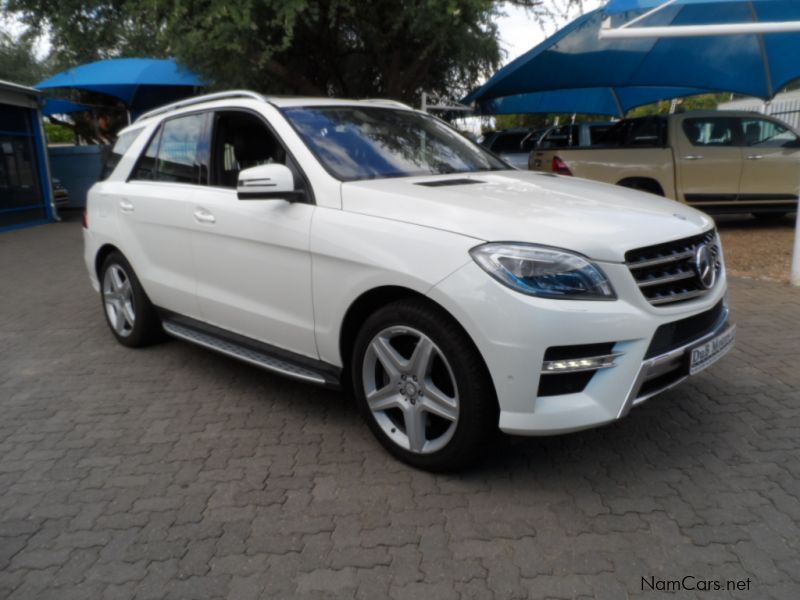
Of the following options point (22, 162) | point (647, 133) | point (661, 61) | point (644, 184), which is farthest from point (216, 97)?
point (22, 162)

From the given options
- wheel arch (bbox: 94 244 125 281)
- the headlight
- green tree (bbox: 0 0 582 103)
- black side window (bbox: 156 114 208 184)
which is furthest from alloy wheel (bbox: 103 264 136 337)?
green tree (bbox: 0 0 582 103)

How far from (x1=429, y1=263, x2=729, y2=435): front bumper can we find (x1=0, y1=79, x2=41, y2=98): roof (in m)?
13.8

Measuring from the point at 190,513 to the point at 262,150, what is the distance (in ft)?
6.78

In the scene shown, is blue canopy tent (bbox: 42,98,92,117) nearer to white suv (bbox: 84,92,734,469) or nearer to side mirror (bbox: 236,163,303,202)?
white suv (bbox: 84,92,734,469)

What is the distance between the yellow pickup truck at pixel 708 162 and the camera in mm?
9680

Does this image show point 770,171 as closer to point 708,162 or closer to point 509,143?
point 708,162

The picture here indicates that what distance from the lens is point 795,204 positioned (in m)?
9.86

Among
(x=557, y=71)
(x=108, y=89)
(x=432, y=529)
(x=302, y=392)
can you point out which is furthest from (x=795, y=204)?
(x=108, y=89)

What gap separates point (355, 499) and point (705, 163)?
8643mm

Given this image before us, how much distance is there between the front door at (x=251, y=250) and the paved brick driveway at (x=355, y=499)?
0.59m

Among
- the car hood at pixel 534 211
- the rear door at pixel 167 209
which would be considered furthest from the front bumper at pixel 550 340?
the rear door at pixel 167 209

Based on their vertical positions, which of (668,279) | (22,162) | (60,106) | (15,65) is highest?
(15,65)

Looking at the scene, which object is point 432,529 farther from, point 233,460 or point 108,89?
point 108,89

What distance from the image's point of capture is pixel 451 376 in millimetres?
2834
